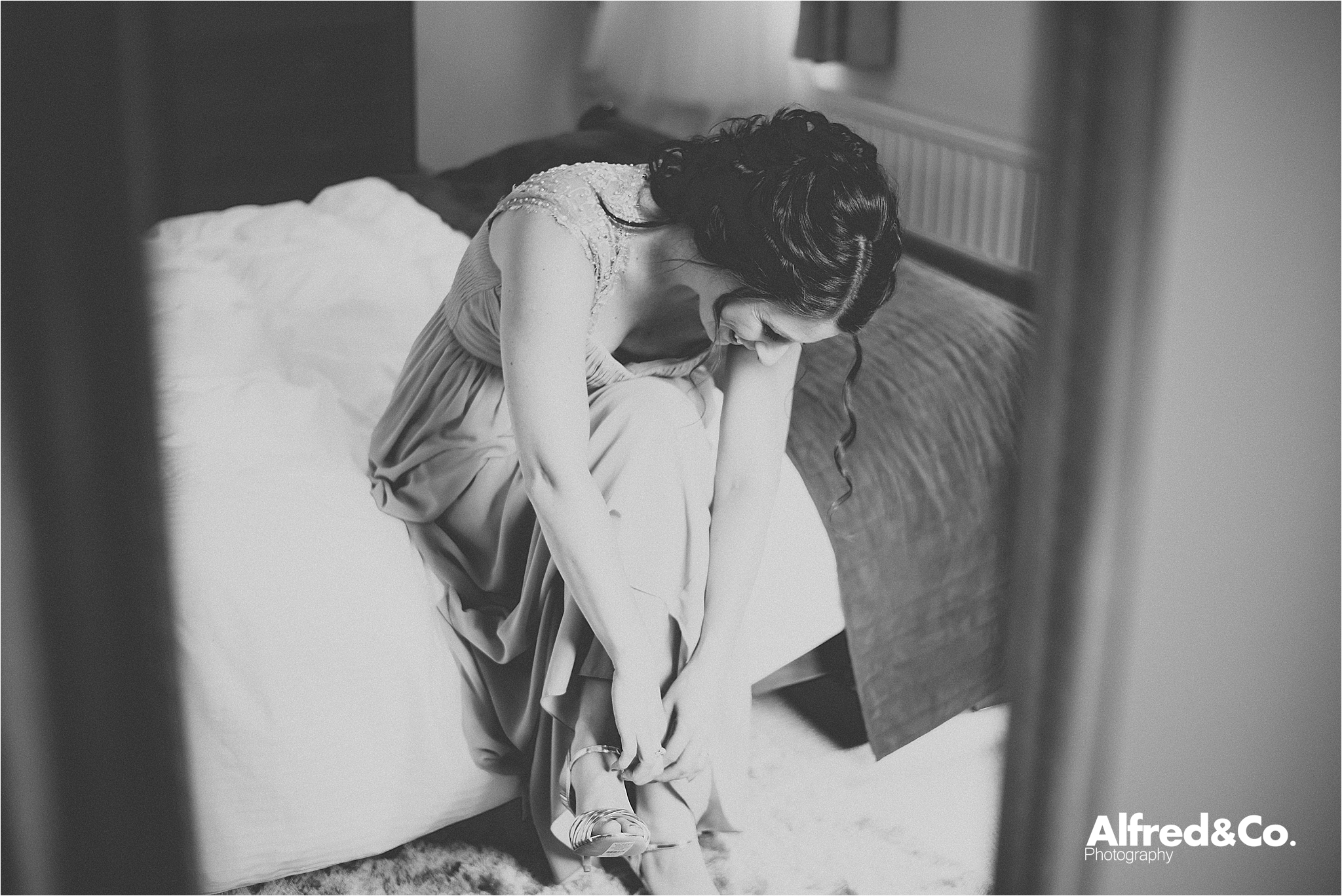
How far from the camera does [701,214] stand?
1.07m

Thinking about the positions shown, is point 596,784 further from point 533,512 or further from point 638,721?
point 533,512

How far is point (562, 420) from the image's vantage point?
1021 mm

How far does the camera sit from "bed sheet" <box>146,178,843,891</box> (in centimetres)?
108

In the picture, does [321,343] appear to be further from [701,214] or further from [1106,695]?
[1106,695]

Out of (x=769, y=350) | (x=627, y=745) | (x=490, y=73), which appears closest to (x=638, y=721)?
(x=627, y=745)

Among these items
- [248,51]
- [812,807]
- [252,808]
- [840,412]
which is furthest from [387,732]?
→ [248,51]

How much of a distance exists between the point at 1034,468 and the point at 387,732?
88cm

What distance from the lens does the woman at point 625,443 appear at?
3.33 ft

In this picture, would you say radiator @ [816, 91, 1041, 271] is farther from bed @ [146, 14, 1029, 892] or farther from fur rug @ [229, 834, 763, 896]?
fur rug @ [229, 834, 763, 896]

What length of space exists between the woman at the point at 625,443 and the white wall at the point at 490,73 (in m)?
1.92

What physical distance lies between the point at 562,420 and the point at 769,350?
0.23m

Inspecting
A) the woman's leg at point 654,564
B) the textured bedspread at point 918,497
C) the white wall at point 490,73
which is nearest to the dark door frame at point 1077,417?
the woman's leg at point 654,564

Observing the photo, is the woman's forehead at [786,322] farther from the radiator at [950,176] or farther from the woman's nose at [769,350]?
the radiator at [950,176]

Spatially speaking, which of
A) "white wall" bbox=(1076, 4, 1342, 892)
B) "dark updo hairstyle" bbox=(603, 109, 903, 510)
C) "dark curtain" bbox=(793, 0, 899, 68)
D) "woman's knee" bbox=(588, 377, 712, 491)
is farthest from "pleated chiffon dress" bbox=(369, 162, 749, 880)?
"dark curtain" bbox=(793, 0, 899, 68)
